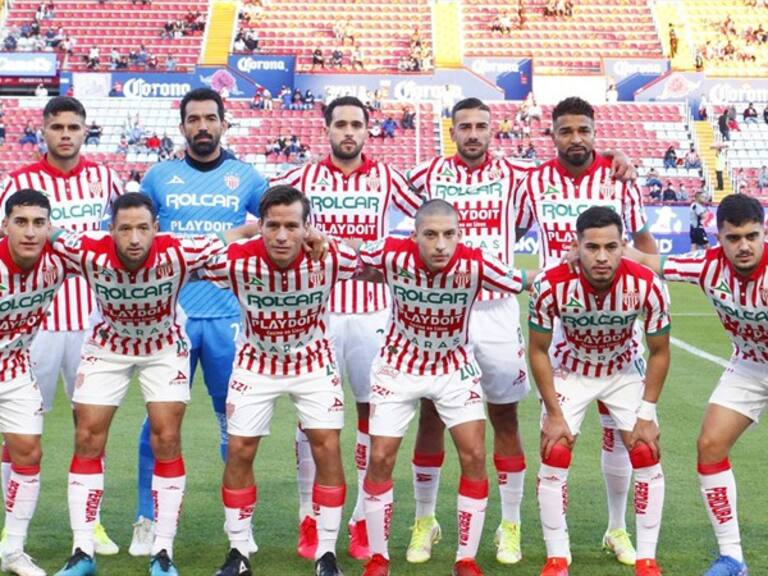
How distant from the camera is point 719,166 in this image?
35906mm

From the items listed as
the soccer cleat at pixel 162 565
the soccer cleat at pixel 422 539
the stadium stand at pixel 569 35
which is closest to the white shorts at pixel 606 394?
the soccer cleat at pixel 422 539

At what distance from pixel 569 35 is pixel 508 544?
3999cm

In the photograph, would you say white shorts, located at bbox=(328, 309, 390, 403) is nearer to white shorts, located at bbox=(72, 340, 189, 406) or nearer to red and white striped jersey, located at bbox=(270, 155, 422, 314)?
red and white striped jersey, located at bbox=(270, 155, 422, 314)

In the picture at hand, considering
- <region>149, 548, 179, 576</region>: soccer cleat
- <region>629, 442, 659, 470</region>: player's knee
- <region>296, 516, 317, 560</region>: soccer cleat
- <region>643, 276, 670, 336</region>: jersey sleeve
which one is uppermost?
<region>643, 276, 670, 336</region>: jersey sleeve

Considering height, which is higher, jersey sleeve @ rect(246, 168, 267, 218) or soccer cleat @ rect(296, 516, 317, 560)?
jersey sleeve @ rect(246, 168, 267, 218)

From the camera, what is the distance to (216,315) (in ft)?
21.8

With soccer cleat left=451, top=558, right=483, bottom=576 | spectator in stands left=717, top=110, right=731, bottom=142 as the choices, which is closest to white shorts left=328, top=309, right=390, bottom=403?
soccer cleat left=451, top=558, right=483, bottom=576

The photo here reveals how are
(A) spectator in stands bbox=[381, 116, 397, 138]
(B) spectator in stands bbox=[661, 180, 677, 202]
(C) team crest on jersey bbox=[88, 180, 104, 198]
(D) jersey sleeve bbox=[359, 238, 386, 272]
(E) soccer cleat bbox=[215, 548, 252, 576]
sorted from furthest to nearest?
(A) spectator in stands bbox=[381, 116, 397, 138], (B) spectator in stands bbox=[661, 180, 677, 202], (C) team crest on jersey bbox=[88, 180, 104, 198], (D) jersey sleeve bbox=[359, 238, 386, 272], (E) soccer cleat bbox=[215, 548, 252, 576]

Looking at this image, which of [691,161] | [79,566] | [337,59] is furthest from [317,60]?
[79,566]

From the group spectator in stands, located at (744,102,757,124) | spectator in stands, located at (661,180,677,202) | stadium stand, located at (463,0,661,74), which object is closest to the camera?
spectator in stands, located at (661,180,677,202)

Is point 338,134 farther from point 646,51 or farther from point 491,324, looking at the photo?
point 646,51

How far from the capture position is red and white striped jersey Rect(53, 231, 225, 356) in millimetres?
5914

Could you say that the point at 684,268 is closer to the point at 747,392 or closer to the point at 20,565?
the point at 747,392

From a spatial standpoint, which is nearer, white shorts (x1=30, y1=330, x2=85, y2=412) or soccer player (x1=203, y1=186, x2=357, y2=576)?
soccer player (x1=203, y1=186, x2=357, y2=576)
